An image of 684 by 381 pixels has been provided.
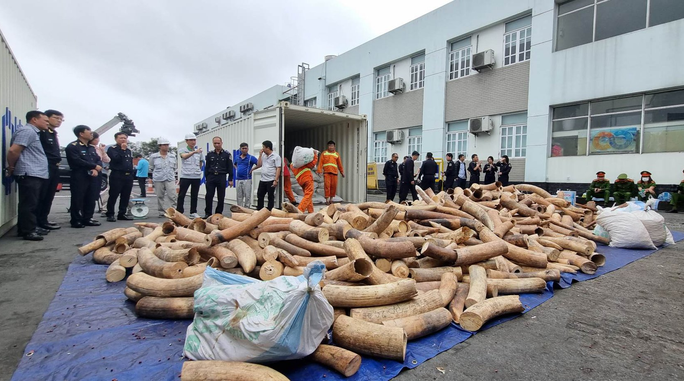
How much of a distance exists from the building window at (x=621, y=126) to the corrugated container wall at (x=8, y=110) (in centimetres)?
1547

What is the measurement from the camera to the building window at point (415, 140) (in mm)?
A: 18791

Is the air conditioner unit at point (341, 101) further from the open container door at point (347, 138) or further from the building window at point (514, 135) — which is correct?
the open container door at point (347, 138)

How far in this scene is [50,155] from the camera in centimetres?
623

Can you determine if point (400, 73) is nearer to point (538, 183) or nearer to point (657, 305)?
point (538, 183)

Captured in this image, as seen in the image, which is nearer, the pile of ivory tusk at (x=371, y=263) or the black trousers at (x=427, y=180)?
the pile of ivory tusk at (x=371, y=263)

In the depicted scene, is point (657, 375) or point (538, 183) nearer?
point (657, 375)

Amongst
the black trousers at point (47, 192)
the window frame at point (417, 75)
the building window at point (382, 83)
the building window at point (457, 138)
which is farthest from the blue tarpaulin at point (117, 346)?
the building window at point (382, 83)

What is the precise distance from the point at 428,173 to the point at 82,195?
29.4 ft

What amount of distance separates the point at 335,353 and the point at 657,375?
1.99 meters

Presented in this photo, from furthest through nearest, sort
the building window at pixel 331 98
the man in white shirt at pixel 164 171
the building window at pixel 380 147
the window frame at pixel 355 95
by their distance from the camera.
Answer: the building window at pixel 331 98 → the window frame at pixel 355 95 → the building window at pixel 380 147 → the man in white shirt at pixel 164 171

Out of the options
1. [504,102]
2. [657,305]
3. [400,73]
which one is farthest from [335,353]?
[400,73]

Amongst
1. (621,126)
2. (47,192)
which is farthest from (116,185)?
(621,126)

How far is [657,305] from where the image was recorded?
3.42m

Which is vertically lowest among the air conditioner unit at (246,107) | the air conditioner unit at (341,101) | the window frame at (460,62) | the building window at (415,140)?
the building window at (415,140)
